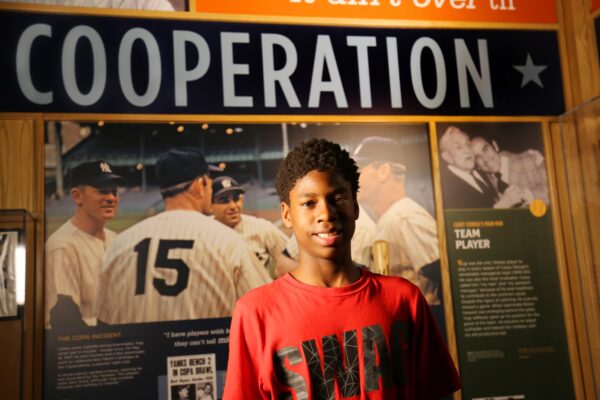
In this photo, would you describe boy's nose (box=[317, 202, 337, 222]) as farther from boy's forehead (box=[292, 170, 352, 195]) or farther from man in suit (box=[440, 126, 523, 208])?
man in suit (box=[440, 126, 523, 208])

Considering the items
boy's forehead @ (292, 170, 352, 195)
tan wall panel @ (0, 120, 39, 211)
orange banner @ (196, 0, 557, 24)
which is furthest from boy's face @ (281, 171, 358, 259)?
orange banner @ (196, 0, 557, 24)

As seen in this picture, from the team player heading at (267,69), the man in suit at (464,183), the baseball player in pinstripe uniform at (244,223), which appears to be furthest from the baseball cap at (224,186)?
the man in suit at (464,183)

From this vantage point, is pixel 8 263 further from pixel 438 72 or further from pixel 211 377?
pixel 438 72

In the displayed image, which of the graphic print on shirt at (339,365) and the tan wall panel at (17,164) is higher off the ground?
the tan wall panel at (17,164)

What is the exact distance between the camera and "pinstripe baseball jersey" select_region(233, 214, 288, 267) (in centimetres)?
235

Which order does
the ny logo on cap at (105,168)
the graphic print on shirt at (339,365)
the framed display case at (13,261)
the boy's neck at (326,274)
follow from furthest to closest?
the ny logo on cap at (105,168)
the framed display case at (13,261)
the boy's neck at (326,274)
the graphic print on shirt at (339,365)

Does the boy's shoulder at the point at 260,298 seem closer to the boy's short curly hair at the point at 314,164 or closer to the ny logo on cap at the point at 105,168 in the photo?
the boy's short curly hair at the point at 314,164

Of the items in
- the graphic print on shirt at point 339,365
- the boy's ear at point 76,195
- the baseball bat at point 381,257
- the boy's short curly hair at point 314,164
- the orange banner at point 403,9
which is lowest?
the graphic print on shirt at point 339,365

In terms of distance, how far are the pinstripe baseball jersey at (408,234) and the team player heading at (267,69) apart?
41 centimetres

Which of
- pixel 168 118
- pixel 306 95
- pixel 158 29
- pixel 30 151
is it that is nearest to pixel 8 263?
pixel 30 151

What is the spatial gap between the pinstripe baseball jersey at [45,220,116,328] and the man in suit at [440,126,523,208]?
134 cm

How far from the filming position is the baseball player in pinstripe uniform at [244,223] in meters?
2.35

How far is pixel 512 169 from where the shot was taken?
8.59ft

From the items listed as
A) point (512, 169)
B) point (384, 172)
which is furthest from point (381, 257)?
point (512, 169)
